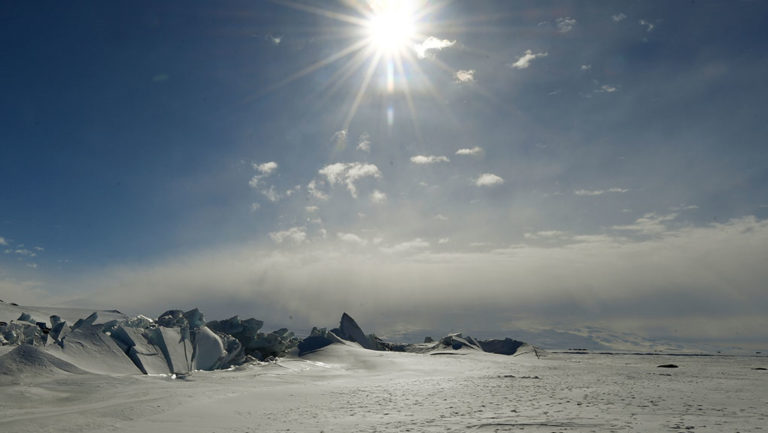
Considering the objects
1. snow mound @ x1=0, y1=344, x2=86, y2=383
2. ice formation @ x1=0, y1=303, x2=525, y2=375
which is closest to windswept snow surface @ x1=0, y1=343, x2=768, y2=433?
snow mound @ x1=0, y1=344, x2=86, y2=383

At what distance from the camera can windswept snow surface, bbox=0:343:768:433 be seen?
31.7ft

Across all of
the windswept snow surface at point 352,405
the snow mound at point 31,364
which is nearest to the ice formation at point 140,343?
the snow mound at point 31,364

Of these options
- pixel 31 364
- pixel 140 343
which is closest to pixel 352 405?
pixel 31 364

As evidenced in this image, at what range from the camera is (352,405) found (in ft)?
42.5

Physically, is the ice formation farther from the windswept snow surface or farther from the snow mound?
the windswept snow surface

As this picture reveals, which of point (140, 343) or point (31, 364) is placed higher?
point (140, 343)

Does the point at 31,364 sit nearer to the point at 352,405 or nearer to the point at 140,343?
the point at 140,343

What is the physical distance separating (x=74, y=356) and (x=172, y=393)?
5.32 m

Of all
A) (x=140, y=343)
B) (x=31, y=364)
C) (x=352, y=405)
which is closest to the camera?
(x=352, y=405)

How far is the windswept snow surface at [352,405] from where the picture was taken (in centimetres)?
965

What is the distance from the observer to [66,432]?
8859 millimetres

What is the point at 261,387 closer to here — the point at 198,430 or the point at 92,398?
the point at 92,398

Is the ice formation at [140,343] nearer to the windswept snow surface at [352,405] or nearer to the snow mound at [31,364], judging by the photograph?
the snow mound at [31,364]

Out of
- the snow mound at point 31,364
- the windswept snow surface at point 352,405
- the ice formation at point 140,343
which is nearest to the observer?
the windswept snow surface at point 352,405
